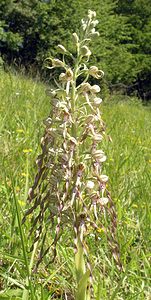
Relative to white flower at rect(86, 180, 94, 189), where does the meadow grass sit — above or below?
below

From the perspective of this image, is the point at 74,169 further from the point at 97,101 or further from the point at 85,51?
the point at 85,51

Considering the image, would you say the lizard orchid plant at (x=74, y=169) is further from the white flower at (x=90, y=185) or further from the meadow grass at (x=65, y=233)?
the meadow grass at (x=65, y=233)

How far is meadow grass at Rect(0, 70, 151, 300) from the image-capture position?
148 centimetres

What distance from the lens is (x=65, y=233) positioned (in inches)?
78.0

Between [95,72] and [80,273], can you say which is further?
[95,72]

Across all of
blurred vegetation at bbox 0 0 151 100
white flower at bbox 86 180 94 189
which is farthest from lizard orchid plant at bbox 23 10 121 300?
blurred vegetation at bbox 0 0 151 100

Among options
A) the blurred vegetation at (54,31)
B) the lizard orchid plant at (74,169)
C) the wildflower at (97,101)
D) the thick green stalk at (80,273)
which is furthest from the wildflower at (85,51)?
the blurred vegetation at (54,31)

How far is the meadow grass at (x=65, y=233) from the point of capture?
4.86 ft

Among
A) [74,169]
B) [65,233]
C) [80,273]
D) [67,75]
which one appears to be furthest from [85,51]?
[65,233]

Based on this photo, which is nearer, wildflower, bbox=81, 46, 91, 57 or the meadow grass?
wildflower, bbox=81, 46, 91, 57

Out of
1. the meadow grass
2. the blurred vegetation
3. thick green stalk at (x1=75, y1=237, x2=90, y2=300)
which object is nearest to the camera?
thick green stalk at (x1=75, y1=237, x2=90, y2=300)

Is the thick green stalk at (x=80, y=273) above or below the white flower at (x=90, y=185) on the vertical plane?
below

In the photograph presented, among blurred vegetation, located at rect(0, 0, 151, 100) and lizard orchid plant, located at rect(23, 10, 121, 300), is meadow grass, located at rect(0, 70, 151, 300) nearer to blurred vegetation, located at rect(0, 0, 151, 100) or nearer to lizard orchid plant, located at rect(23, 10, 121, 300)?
lizard orchid plant, located at rect(23, 10, 121, 300)

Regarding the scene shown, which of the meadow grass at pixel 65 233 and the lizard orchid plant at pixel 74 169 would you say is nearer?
the lizard orchid plant at pixel 74 169
